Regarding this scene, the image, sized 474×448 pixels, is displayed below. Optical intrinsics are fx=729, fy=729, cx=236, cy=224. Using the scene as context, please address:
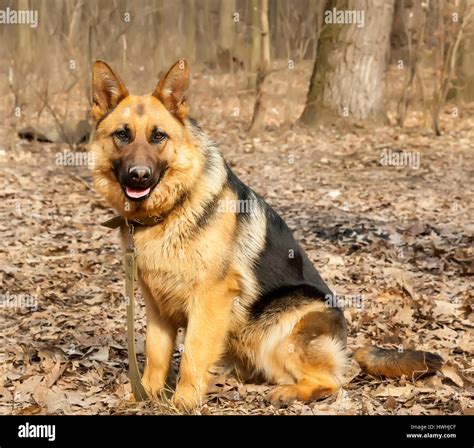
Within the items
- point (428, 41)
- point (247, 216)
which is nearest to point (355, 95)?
point (428, 41)

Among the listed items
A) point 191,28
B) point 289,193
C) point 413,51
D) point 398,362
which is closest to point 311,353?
point 398,362

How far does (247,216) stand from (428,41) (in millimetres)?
16080

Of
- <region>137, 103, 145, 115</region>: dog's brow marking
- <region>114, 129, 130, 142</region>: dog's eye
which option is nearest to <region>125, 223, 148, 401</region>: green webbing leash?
<region>114, 129, 130, 142</region>: dog's eye

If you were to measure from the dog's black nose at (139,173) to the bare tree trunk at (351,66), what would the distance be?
12.1 meters

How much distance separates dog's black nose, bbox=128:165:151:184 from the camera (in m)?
4.36

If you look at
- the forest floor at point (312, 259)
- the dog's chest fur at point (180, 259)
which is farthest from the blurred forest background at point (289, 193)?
the dog's chest fur at point (180, 259)

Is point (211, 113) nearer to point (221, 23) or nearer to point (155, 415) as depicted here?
point (221, 23)

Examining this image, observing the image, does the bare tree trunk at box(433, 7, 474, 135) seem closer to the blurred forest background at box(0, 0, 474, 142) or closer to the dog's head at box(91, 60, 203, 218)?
the blurred forest background at box(0, 0, 474, 142)

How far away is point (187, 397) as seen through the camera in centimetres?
460

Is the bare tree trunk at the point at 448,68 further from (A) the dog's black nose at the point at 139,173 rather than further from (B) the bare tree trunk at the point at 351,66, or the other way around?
(A) the dog's black nose at the point at 139,173

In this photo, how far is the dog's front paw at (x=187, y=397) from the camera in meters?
4.56

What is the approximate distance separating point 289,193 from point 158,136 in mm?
7265

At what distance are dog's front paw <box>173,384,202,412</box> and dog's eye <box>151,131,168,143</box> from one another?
1.56 meters

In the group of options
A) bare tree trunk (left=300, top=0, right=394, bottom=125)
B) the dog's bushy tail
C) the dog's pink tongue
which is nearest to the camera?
the dog's pink tongue
